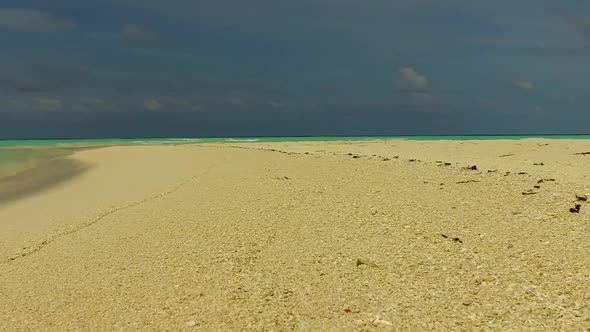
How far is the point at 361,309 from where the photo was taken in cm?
548

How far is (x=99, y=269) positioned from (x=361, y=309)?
3809 millimetres

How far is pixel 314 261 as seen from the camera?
7141 millimetres

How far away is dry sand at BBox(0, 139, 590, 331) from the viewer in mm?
5441

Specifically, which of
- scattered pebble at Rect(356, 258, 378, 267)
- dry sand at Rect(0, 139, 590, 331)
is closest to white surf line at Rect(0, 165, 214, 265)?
dry sand at Rect(0, 139, 590, 331)

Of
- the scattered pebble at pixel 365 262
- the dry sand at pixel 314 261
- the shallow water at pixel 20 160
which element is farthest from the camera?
the shallow water at pixel 20 160

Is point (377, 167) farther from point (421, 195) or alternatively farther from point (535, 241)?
point (535, 241)

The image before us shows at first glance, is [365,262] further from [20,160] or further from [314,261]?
[20,160]

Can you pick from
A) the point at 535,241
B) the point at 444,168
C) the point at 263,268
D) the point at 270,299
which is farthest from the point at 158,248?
the point at 444,168

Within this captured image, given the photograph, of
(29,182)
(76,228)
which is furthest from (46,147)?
(76,228)

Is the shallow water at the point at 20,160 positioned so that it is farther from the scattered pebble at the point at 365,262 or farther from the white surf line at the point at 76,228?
the scattered pebble at the point at 365,262

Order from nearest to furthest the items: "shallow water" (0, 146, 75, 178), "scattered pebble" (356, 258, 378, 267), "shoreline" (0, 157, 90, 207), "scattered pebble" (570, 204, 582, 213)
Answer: "scattered pebble" (356, 258, 378, 267) < "scattered pebble" (570, 204, 582, 213) < "shoreline" (0, 157, 90, 207) < "shallow water" (0, 146, 75, 178)

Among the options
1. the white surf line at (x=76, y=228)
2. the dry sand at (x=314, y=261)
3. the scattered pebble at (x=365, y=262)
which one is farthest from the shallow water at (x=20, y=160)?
the scattered pebble at (x=365, y=262)

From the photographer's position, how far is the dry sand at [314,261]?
544cm

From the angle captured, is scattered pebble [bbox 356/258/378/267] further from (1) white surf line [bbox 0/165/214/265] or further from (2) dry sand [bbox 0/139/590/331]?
(1) white surf line [bbox 0/165/214/265]
